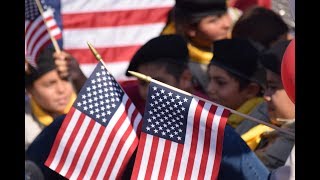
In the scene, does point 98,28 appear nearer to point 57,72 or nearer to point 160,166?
point 57,72

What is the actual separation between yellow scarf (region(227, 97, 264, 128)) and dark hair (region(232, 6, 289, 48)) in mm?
690

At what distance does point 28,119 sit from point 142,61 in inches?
48.4

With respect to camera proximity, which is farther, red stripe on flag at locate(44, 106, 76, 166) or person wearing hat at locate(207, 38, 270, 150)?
person wearing hat at locate(207, 38, 270, 150)

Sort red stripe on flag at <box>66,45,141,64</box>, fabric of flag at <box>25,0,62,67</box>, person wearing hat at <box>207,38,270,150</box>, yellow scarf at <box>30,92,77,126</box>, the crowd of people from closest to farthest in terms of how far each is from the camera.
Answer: the crowd of people < person wearing hat at <box>207,38,270,150</box> < yellow scarf at <box>30,92,77,126</box> < fabric of flag at <box>25,0,62,67</box> < red stripe on flag at <box>66,45,141,64</box>

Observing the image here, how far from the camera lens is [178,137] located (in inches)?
238

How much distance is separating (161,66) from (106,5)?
3099 millimetres

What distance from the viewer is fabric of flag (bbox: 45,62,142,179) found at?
20.6 feet

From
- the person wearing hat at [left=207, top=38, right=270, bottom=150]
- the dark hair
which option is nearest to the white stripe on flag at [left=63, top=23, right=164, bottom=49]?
the dark hair

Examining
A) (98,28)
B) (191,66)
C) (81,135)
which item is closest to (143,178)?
(81,135)

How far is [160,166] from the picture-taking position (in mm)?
6031

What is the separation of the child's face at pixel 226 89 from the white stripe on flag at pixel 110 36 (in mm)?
2794

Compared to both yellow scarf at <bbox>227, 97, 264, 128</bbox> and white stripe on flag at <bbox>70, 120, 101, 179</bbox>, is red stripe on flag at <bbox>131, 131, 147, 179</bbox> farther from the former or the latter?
yellow scarf at <bbox>227, 97, 264, 128</bbox>

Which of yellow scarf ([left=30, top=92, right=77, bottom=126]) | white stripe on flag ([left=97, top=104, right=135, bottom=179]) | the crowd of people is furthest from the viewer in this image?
yellow scarf ([left=30, top=92, right=77, bottom=126])

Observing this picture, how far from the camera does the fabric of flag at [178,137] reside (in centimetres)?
595
